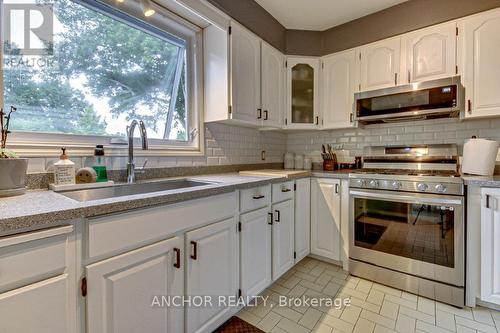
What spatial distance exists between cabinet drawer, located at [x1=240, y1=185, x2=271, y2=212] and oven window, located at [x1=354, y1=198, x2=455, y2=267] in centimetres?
90

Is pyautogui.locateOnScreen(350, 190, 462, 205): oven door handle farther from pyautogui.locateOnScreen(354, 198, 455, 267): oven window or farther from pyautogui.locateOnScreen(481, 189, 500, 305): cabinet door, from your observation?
pyautogui.locateOnScreen(481, 189, 500, 305): cabinet door

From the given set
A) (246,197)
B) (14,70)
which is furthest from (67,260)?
(14,70)

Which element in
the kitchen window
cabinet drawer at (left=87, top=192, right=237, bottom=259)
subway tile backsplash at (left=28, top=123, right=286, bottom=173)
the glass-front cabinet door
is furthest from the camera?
the glass-front cabinet door

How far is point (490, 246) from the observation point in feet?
5.43

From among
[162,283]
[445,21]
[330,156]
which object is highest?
[445,21]

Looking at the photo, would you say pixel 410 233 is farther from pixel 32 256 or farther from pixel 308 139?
pixel 32 256

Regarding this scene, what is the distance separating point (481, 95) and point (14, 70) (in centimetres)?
320

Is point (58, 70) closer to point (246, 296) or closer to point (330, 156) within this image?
point (246, 296)

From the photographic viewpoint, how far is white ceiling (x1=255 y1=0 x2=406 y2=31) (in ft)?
7.60

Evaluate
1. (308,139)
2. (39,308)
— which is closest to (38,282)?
(39,308)

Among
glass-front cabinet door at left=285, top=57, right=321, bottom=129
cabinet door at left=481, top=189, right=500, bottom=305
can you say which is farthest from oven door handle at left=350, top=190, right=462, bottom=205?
glass-front cabinet door at left=285, top=57, right=321, bottom=129

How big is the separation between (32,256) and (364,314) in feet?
6.19

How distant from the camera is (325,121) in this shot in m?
2.72

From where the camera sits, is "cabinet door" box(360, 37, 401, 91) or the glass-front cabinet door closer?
"cabinet door" box(360, 37, 401, 91)
